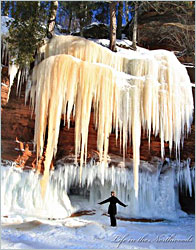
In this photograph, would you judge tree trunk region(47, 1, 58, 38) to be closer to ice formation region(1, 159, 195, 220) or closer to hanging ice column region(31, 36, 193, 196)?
hanging ice column region(31, 36, 193, 196)

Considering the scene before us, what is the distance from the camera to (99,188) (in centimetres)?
924

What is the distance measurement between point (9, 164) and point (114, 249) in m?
4.50

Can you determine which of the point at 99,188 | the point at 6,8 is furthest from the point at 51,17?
the point at 99,188

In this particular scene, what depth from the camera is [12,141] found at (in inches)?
299

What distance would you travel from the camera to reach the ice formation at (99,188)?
24.7 ft

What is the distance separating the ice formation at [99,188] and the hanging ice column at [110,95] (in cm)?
151

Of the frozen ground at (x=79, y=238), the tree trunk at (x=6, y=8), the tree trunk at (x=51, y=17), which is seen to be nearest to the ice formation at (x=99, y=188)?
the frozen ground at (x=79, y=238)

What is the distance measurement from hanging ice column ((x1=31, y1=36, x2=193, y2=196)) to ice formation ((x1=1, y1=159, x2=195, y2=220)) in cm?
151

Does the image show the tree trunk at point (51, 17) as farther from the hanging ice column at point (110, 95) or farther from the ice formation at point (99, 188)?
the ice formation at point (99, 188)

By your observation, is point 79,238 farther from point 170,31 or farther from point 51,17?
point 170,31

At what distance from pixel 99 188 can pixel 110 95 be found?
4.13 meters

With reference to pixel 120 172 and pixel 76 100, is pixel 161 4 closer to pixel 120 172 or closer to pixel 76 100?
pixel 76 100

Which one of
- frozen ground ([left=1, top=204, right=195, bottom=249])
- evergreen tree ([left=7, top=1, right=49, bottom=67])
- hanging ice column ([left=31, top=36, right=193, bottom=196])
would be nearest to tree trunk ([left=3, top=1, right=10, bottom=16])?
evergreen tree ([left=7, top=1, right=49, bottom=67])

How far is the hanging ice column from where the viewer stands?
6328mm
